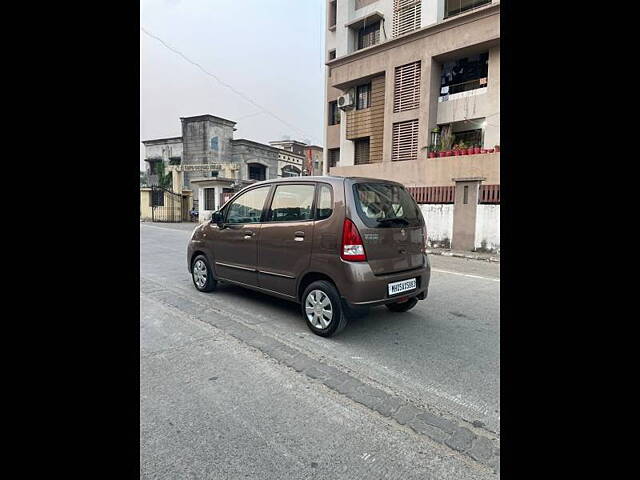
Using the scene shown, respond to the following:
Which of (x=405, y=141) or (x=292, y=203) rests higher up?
(x=405, y=141)

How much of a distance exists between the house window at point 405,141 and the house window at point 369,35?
18.2ft

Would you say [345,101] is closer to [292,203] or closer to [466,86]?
[466,86]

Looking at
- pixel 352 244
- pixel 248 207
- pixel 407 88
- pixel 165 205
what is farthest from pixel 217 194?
pixel 352 244

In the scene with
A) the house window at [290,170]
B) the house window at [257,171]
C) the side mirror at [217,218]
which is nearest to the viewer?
the side mirror at [217,218]

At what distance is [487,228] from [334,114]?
12548 mm

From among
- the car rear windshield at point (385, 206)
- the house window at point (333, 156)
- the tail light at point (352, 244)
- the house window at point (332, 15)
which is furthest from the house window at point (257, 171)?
the tail light at point (352, 244)

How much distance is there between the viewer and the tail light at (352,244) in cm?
364

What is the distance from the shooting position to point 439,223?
40.4ft

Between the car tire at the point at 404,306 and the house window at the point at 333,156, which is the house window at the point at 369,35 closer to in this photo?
the house window at the point at 333,156
